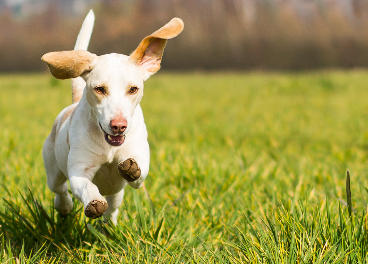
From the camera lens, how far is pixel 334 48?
50.2ft

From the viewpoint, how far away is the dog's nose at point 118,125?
1.59 metres

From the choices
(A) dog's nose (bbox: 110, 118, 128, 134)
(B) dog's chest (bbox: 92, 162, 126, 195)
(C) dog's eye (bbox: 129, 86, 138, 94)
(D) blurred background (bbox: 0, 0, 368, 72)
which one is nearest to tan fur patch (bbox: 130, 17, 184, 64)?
(C) dog's eye (bbox: 129, 86, 138, 94)

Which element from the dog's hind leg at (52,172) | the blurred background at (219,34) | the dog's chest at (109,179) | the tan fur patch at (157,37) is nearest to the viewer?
the tan fur patch at (157,37)

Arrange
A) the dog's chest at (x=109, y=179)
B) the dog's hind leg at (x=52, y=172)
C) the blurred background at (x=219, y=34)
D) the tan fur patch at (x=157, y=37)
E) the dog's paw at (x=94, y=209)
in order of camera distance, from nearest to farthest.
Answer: the dog's paw at (x=94, y=209), the tan fur patch at (x=157, y=37), the dog's chest at (x=109, y=179), the dog's hind leg at (x=52, y=172), the blurred background at (x=219, y=34)

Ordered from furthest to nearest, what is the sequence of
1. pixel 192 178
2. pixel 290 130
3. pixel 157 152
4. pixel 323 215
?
pixel 290 130
pixel 157 152
pixel 192 178
pixel 323 215

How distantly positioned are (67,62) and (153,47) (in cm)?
36

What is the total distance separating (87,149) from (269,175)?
83.0 inches

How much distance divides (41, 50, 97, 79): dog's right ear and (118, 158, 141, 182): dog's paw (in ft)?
1.28

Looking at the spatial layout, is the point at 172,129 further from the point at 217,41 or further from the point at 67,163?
the point at 217,41

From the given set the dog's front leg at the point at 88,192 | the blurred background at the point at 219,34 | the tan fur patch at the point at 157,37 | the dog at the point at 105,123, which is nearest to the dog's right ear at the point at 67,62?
the dog at the point at 105,123

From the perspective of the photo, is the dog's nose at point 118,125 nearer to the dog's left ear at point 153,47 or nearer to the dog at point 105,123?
the dog at point 105,123

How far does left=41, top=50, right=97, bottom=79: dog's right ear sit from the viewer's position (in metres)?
1.68

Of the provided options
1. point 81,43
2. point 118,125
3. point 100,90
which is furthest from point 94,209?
point 81,43

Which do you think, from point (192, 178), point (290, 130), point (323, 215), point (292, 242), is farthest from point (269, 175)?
point (290, 130)
